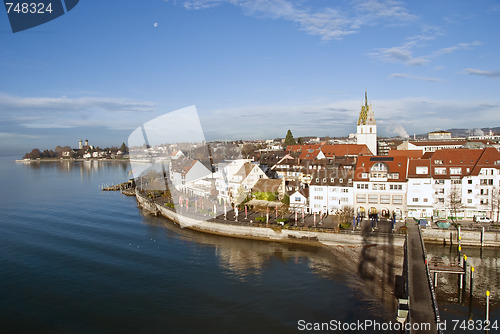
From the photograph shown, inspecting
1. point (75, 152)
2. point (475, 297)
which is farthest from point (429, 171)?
point (75, 152)

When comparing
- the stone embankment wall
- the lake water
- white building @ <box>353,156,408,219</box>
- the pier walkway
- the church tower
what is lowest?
the lake water

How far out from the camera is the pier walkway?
12.8 m

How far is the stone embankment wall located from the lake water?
3.23 feet

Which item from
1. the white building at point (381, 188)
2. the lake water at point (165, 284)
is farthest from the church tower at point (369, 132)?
the lake water at point (165, 284)

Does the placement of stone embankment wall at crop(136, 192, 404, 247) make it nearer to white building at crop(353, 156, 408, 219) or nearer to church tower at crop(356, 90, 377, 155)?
white building at crop(353, 156, 408, 219)

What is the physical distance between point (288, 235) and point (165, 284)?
11177 mm

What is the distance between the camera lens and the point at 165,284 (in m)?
20.9

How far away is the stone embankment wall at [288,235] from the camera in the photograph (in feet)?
85.8

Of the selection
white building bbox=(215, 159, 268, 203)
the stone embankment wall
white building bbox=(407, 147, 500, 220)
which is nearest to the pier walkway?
the stone embankment wall

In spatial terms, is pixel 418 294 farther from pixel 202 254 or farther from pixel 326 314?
pixel 202 254

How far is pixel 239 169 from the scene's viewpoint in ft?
133

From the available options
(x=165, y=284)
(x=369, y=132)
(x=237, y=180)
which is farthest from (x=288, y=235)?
(x=369, y=132)

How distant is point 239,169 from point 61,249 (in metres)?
19.1

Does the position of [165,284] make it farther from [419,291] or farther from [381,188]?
[381,188]
